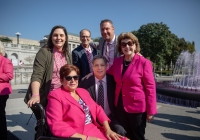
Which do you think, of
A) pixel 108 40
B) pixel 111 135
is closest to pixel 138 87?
pixel 111 135

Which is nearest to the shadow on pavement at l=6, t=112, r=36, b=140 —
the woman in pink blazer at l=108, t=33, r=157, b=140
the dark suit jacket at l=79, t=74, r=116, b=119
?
the dark suit jacket at l=79, t=74, r=116, b=119

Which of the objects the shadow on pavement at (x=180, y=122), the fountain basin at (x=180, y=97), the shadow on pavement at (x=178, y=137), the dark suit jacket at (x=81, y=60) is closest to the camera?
the dark suit jacket at (x=81, y=60)

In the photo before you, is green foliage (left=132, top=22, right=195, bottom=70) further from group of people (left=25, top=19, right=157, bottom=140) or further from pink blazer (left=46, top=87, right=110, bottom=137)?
pink blazer (left=46, top=87, right=110, bottom=137)

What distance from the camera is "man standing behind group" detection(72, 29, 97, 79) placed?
3.64m

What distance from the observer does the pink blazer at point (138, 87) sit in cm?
257

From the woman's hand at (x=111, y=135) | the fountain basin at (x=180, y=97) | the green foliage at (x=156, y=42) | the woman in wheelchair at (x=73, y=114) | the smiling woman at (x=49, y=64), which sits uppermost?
the green foliage at (x=156, y=42)

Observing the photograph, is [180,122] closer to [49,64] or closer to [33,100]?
[49,64]

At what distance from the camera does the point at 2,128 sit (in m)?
3.65

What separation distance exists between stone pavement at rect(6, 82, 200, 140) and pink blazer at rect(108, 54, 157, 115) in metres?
2.00

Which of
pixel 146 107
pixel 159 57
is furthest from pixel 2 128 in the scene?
pixel 159 57

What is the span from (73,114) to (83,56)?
172 centimetres

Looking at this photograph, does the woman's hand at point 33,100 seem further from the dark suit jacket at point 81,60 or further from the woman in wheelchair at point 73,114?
the dark suit jacket at point 81,60

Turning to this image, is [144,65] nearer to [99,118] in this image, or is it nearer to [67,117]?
[99,118]

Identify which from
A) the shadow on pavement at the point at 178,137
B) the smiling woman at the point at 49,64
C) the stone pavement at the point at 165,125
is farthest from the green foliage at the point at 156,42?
the smiling woman at the point at 49,64
